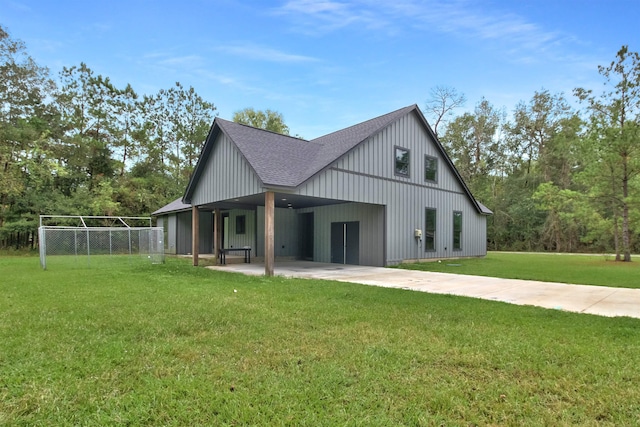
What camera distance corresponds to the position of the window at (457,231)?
54.7ft

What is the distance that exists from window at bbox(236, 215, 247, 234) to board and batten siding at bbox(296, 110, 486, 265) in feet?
22.2

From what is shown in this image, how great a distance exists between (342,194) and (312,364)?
8.58m

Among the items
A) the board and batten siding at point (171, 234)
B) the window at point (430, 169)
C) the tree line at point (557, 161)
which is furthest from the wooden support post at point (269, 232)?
the tree line at point (557, 161)

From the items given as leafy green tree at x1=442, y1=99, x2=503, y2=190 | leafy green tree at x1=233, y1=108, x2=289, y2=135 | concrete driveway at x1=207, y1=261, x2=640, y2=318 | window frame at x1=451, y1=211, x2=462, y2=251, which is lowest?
concrete driveway at x1=207, y1=261, x2=640, y2=318

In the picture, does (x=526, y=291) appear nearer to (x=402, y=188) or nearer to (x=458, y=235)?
(x=402, y=188)

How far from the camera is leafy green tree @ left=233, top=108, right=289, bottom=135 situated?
119 ft

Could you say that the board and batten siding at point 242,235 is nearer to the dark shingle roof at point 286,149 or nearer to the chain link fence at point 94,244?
the dark shingle roof at point 286,149

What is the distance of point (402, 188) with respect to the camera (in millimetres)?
13891

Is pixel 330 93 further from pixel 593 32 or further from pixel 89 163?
pixel 89 163

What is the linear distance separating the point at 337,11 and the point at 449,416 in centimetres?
1191

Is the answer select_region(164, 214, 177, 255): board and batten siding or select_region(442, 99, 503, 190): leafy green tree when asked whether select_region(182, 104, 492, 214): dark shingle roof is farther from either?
select_region(442, 99, 503, 190): leafy green tree

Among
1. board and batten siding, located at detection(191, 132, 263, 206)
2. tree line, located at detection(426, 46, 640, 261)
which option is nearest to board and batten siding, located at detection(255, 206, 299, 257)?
board and batten siding, located at detection(191, 132, 263, 206)

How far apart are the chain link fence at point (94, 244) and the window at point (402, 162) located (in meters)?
9.32

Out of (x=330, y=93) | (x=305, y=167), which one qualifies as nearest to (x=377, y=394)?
(x=305, y=167)
